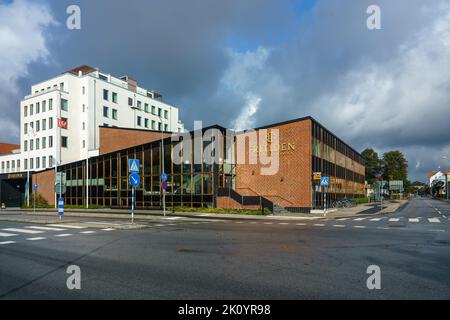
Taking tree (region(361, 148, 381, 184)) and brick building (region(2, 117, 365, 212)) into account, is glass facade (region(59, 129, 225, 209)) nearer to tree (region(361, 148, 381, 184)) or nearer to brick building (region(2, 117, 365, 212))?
brick building (region(2, 117, 365, 212))

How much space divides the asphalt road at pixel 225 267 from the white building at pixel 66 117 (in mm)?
44716

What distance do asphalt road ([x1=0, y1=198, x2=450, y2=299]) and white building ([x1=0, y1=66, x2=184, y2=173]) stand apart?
44716 mm

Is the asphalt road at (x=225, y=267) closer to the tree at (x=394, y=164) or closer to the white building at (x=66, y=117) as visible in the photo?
the white building at (x=66, y=117)

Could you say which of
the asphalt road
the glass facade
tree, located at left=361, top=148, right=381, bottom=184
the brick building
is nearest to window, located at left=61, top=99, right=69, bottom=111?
the glass facade

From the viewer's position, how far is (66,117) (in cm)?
5588

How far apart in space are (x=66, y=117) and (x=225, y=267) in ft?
182

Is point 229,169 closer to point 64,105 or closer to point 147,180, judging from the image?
point 147,180

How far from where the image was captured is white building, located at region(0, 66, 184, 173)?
55.2 m

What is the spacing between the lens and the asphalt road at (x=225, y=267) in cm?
598

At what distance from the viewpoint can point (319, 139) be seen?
35.2 meters

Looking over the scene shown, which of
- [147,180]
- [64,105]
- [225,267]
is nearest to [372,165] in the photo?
[147,180]

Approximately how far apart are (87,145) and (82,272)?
5291 cm

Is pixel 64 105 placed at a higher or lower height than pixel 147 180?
higher
